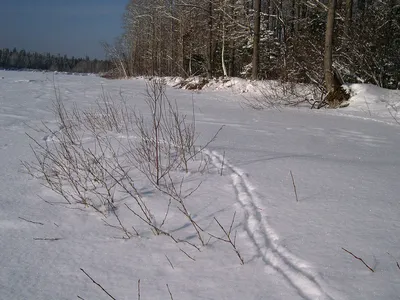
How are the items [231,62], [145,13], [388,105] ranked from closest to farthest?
[388,105] → [231,62] → [145,13]

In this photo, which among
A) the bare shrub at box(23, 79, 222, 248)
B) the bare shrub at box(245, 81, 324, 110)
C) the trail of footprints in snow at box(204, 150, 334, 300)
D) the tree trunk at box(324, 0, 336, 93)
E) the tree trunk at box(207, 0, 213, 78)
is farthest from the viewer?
the tree trunk at box(207, 0, 213, 78)

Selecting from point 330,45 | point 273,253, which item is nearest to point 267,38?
point 330,45

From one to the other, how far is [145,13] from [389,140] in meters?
25.4

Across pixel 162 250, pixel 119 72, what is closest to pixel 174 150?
pixel 162 250

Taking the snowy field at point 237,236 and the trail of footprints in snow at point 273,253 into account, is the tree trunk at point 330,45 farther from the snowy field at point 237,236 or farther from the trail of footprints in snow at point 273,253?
the trail of footprints in snow at point 273,253

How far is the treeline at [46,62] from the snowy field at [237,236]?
100169 mm

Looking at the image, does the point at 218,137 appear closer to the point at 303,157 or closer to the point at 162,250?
the point at 303,157

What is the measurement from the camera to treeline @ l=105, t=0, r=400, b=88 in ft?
29.0

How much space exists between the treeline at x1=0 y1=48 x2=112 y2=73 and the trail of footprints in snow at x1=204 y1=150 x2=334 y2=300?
331 feet

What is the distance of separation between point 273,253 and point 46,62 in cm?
11804

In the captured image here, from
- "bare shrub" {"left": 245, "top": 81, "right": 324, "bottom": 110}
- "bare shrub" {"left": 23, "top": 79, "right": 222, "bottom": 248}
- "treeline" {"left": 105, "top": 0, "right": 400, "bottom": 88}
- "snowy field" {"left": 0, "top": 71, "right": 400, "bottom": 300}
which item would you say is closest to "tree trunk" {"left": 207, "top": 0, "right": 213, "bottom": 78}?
"treeline" {"left": 105, "top": 0, "right": 400, "bottom": 88}

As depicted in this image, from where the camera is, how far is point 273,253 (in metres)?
1.71

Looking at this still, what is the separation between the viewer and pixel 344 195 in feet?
7.93

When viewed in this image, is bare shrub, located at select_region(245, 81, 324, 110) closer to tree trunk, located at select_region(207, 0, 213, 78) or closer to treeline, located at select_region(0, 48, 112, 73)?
tree trunk, located at select_region(207, 0, 213, 78)
